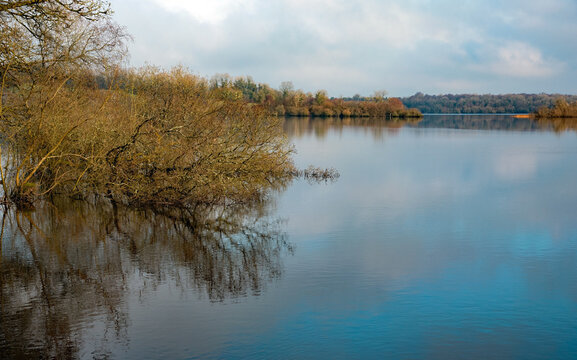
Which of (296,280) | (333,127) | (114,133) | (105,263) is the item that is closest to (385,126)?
(333,127)

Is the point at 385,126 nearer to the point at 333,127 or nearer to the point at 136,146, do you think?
the point at 333,127

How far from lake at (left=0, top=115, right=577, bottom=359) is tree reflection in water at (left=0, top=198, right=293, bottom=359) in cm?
3

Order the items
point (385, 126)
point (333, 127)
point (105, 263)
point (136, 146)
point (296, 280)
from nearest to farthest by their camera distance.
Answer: point (296, 280) → point (105, 263) → point (136, 146) → point (333, 127) → point (385, 126)

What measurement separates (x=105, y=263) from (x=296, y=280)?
3554 mm

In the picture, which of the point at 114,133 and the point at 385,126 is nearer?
the point at 114,133

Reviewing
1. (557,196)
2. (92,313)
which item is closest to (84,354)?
(92,313)

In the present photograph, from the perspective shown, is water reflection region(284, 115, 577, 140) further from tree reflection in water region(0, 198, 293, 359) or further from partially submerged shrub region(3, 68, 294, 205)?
tree reflection in water region(0, 198, 293, 359)

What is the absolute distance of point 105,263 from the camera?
9.45 metres

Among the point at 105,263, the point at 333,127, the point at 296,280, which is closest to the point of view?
the point at 296,280

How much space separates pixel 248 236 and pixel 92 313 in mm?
4892

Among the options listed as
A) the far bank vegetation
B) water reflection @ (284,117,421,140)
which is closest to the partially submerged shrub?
the far bank vegetation

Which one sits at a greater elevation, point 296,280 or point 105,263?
point 105,263

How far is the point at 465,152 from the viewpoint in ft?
104

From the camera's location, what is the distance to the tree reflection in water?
6.80 metres
